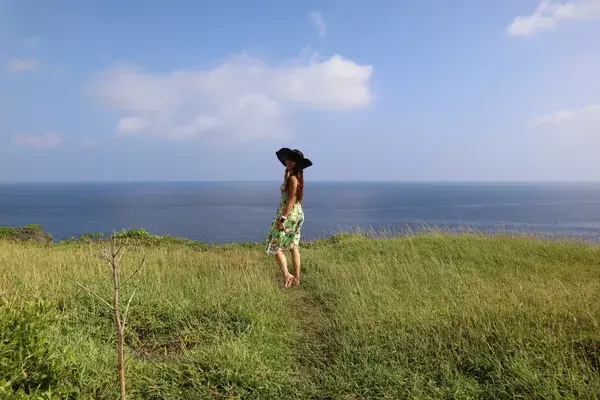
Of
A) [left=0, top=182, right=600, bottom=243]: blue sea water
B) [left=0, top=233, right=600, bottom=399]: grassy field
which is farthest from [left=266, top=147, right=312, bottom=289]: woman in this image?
[left=0, top=182, right=600, bottom=243]: blue sea water

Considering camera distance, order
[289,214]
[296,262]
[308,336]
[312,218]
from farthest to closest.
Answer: [312,218]
[296,262]
[289,214]
[308,336]

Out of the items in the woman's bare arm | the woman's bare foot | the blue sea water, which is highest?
the woman's bare arm

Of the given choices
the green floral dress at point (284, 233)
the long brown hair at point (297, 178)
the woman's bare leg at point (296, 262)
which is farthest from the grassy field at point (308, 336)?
the long brown hair at point (297, 178)

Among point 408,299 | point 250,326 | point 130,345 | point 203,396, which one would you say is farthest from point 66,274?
point 408,299

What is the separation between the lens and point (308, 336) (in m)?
5.29

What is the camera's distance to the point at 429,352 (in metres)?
4.48

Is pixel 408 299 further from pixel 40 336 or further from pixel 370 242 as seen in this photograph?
pixel 370 242

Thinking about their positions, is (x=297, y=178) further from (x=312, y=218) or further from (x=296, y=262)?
(x=312, y=218)

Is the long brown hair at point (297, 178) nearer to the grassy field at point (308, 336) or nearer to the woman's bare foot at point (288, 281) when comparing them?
the woman's bare foot at point (288, 281)

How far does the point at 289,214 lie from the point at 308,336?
272 cm

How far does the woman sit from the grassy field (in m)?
0.58

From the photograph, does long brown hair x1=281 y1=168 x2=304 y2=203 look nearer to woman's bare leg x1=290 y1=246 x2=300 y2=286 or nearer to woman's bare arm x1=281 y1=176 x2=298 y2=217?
woman's bare arm x1=281 y1=176 x2=298 y2=217

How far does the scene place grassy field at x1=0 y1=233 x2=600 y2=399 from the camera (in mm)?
3734

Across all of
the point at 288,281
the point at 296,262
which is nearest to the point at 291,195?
the point at 296,262
